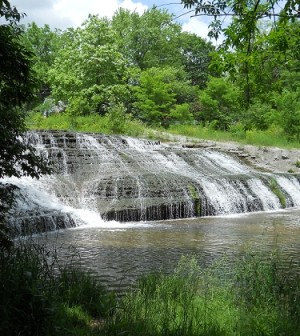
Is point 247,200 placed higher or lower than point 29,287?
lower

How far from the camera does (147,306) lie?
465cm

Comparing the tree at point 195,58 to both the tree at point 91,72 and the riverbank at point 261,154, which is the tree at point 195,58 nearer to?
the tree at point 91,72

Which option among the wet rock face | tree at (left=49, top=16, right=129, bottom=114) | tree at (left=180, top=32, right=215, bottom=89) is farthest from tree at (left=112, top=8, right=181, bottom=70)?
the wet rock face

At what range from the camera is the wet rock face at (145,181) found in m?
14.2

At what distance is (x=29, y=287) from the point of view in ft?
12.6

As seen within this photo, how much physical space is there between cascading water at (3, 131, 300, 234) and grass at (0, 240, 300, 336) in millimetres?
6765

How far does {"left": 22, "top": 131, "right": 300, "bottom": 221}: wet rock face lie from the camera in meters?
14.2

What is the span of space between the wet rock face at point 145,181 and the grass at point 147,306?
8.20m

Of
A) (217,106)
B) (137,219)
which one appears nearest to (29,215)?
(137,219)

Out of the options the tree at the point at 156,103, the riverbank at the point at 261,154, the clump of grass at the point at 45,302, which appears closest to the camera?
the clump of grass at the point at 45,302

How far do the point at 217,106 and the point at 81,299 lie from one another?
3181 cm

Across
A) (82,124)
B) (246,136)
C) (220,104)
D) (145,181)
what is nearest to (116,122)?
(82,124)

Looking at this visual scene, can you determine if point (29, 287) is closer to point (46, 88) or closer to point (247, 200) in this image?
point (247, 200)

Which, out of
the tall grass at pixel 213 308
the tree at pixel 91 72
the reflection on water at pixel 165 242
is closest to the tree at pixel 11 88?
the tall grass at pixel 213 308
